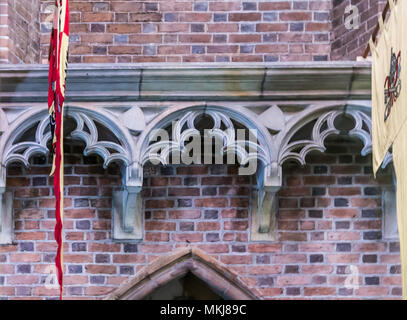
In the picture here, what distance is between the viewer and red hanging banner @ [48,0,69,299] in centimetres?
812

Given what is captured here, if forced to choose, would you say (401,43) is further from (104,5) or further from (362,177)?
(104,5)

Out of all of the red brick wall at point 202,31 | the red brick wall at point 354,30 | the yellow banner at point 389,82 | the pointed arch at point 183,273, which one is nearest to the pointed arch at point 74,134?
the pointed arch at point 183,273

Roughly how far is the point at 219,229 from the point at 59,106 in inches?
59.9

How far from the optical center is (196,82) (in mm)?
8758

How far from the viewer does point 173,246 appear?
9180 millimetres

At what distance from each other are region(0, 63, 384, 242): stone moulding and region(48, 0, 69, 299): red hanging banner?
50 centimetres

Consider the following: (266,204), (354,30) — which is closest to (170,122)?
(266,204)

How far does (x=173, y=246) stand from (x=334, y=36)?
173cm

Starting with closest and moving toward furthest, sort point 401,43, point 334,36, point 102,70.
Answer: point 401,43, point 102,70, point 334,36

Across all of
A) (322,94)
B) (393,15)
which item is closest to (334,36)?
(322,94)

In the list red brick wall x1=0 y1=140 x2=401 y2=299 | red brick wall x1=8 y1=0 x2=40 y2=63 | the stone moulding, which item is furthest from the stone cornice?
red brick wall x1=0 y1=140 x2=401 y2=299

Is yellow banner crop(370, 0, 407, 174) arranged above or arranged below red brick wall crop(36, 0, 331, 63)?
below

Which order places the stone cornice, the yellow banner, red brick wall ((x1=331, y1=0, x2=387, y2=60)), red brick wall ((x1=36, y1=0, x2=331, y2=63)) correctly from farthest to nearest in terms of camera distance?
red brick wall ((x1=36, y1=0, x2=331, y2=63))
red brick wall ((x1=331, y1=0, x2=387, y2=60))
the stone cornice
the yellow banner

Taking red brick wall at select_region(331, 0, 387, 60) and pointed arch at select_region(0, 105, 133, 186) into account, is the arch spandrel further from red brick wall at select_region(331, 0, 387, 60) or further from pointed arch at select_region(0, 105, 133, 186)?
red brick wall at select_region(331, 0, 387, 60)
